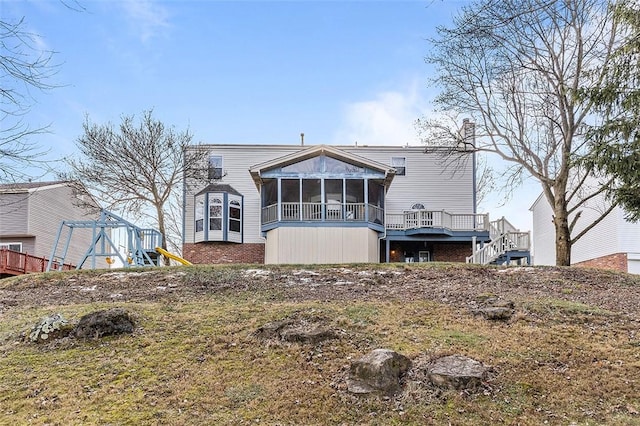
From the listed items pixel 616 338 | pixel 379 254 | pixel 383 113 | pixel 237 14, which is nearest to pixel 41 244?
pixel 379 254

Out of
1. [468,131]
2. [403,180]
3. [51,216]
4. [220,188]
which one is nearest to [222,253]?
[220,188]

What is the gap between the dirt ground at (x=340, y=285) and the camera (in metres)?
9.44

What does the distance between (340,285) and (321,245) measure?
26.4 ft

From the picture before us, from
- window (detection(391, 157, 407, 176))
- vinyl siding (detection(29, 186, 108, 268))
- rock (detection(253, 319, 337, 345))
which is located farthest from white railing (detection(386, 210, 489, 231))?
rock (detection(253, 319, 337, 345))

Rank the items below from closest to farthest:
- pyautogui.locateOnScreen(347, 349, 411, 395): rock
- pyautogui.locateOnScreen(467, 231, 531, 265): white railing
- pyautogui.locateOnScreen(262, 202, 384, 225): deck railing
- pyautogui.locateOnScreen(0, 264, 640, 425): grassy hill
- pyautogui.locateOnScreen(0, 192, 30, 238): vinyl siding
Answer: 1. pyautogui.locateOnScreen(0, 264, 640, 425): grassy hill
2. pyautogui.locateOnScreen(347, 349, 411, 395): rock
3. pyautogui.locateOnScreen(467, 231, 531, 265): white railing
4. pyautogui.locateOnScreen(262, 202, 384, 225): deck railing
5. pyautogui.locateOnScreen(0, 192, 30, 238): vinyl siding

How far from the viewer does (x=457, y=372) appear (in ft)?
18.4

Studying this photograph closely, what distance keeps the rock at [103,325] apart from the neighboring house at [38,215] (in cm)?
1568

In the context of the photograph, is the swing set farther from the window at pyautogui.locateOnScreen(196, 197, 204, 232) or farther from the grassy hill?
the grassy hill

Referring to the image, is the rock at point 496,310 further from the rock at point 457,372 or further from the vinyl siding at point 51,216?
the vinyl siding at point 51,216

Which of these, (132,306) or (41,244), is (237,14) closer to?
(132,306)

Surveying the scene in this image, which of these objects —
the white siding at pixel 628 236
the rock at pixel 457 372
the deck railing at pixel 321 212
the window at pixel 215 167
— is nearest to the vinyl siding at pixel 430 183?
the deck railing at pixel 321 212

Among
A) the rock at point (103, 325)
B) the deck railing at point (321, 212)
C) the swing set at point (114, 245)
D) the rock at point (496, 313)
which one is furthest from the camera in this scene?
the deck railing at point (321, 212)

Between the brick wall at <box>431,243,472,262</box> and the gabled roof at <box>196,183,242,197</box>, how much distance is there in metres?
8.49

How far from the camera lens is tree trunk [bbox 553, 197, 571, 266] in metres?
14.9
